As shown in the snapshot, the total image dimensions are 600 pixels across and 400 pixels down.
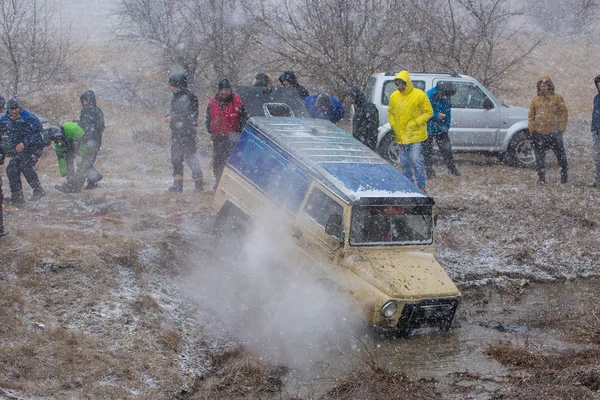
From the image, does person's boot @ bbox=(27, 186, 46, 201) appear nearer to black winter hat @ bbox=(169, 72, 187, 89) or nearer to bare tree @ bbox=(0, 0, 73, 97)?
black winter hat @ bbox=(169, 72, 187, 89)

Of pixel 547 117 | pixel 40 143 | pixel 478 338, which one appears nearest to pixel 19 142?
pixel 40 143

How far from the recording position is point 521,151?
15.0 meters

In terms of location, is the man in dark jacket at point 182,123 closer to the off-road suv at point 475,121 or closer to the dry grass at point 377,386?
the off-road suv at point 475,121

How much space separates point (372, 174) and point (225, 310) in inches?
93.0

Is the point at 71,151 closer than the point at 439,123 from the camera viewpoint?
Yes

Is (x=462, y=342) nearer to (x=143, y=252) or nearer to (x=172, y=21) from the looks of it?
(x=143, y=252)

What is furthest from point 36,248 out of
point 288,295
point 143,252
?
point 288,295

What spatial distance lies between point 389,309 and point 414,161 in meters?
4.75

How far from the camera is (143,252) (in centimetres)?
895

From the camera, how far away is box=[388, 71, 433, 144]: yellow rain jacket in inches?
438

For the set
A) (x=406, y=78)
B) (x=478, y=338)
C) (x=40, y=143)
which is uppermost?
(x=406, y=78)

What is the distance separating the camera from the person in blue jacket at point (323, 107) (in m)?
11.2

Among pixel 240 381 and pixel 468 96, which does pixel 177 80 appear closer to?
pixel 240 381

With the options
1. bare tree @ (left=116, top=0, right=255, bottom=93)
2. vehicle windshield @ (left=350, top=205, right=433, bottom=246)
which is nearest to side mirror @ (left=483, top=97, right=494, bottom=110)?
bare tree @ (left=116, top=0, right=255, bottom=93)
